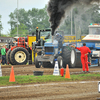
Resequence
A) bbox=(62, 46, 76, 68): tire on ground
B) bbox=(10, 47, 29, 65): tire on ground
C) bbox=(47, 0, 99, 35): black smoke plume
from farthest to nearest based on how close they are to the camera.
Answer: bbox=(10, 47, 29, 65): tire on ground
bbox=(62, 46, 76, 68): tire on ground
bbox=(47, 0, 99, 35): black smoke plume

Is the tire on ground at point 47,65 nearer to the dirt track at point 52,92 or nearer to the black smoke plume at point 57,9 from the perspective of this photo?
the black smoke plume at point 57,9

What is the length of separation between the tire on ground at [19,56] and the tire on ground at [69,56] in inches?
223

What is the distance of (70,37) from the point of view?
35.3 meters

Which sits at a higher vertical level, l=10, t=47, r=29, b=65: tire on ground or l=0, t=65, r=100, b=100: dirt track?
l=10, t=47, r=29, b=65: tire on ground

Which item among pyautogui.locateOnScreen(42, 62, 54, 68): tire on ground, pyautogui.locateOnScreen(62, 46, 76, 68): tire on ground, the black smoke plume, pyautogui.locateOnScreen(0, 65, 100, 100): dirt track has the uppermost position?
the black smoke plume

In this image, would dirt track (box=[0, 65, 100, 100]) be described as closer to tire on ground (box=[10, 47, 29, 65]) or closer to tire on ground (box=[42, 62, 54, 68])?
tire on ground (box=[42, 62, 54, 68])

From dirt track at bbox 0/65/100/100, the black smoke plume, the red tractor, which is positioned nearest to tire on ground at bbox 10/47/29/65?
the red tractor

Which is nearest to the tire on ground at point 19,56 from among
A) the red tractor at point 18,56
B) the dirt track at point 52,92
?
the red tractor at point 18,56

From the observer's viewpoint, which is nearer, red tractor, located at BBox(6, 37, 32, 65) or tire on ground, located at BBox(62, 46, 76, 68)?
tire on ground, located at BBox(62, 46, 76, 68)

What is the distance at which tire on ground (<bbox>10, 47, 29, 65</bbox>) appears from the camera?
72.9ft

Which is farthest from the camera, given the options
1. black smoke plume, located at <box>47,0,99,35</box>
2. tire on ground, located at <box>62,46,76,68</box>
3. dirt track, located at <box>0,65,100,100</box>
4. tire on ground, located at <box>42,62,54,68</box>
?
tire on ground, located at <box>42,62,54,68</box>

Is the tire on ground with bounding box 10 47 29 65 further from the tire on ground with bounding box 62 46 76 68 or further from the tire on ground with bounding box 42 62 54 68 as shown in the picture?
the tire on ground with bounding box 62 46 76 68

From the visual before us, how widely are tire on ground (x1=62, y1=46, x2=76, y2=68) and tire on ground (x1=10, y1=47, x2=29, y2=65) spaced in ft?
18.6

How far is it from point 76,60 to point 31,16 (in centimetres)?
9993
